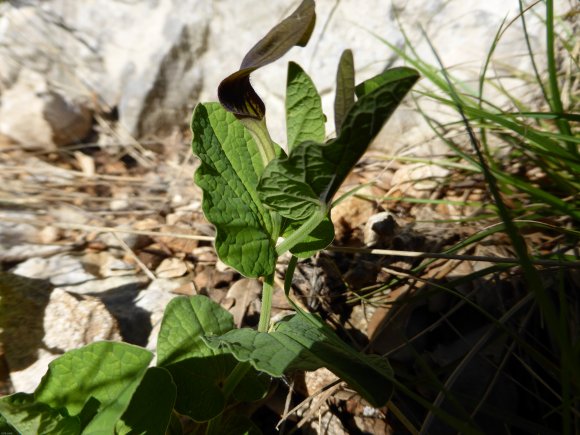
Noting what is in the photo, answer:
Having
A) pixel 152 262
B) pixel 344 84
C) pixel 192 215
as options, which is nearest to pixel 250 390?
pixel 344 84

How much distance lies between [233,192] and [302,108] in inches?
7.2

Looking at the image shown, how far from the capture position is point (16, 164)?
2.06 metres

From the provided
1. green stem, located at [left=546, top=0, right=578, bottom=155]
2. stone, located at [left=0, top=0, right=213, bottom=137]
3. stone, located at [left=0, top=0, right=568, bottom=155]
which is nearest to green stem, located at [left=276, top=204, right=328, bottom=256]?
green stem, located at [left=546, top=0, right=578, bottom=155]

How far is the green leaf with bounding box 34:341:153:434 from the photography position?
2.58ft

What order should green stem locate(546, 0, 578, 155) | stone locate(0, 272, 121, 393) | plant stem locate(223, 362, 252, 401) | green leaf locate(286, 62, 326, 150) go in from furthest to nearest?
green stem locate(546, 0, 578, 155), stone locate(0, 272, 121, 393), plant stem locate(223, 362, 252, 401), green leaf locate(286, 62, 326, 150)

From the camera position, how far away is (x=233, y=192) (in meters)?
0.84

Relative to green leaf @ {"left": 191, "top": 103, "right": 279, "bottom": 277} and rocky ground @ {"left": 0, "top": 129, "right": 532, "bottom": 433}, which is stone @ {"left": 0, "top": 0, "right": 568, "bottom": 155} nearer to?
rocky ground @ {"left": 0, "top": 129, "right": 532, "bottom": 433}

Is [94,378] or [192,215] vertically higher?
[192,215]

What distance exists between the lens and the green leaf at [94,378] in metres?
0.79

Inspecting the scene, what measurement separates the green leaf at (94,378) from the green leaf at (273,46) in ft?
1.34

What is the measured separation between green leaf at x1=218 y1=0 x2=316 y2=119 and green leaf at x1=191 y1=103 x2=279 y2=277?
97mm

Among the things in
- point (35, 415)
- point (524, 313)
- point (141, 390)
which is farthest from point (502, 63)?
point (35, 415)

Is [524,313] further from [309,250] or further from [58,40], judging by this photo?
[58,40]

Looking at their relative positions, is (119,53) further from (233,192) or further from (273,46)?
(273,46)
